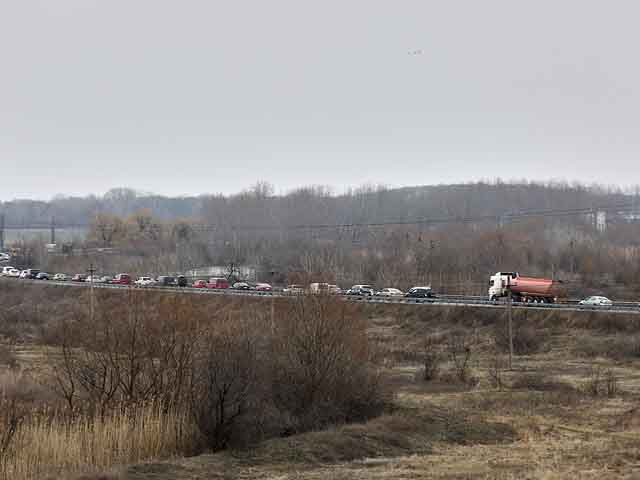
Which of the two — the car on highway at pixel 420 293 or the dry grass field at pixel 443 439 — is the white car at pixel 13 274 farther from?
the dry grass field at pixel 443 439

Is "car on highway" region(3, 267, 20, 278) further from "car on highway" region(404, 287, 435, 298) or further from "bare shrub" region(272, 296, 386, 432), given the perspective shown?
"bare shrub" region(272, 296, 386, 432)

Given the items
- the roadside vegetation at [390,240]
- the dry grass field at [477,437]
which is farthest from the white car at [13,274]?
the dry grass field at [477,437]

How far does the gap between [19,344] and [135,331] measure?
140ft

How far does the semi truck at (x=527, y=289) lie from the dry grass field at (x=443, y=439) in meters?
21.0

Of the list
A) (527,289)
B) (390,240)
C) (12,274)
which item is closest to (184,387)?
(527,289)

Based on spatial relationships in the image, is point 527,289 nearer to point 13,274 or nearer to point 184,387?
point 184,387

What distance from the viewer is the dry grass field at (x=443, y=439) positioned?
21.4 meters

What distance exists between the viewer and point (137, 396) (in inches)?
1080

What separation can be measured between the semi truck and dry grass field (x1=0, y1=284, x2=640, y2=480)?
21043 mm

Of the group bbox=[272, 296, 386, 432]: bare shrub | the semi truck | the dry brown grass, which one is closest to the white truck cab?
the semi truck

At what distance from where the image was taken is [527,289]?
7475 cm

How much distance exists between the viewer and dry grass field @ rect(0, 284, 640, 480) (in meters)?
21.4

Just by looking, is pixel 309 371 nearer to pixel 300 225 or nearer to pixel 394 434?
pixel 394 434

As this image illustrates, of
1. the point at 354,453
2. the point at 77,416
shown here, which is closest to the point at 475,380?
the point at 354,453
